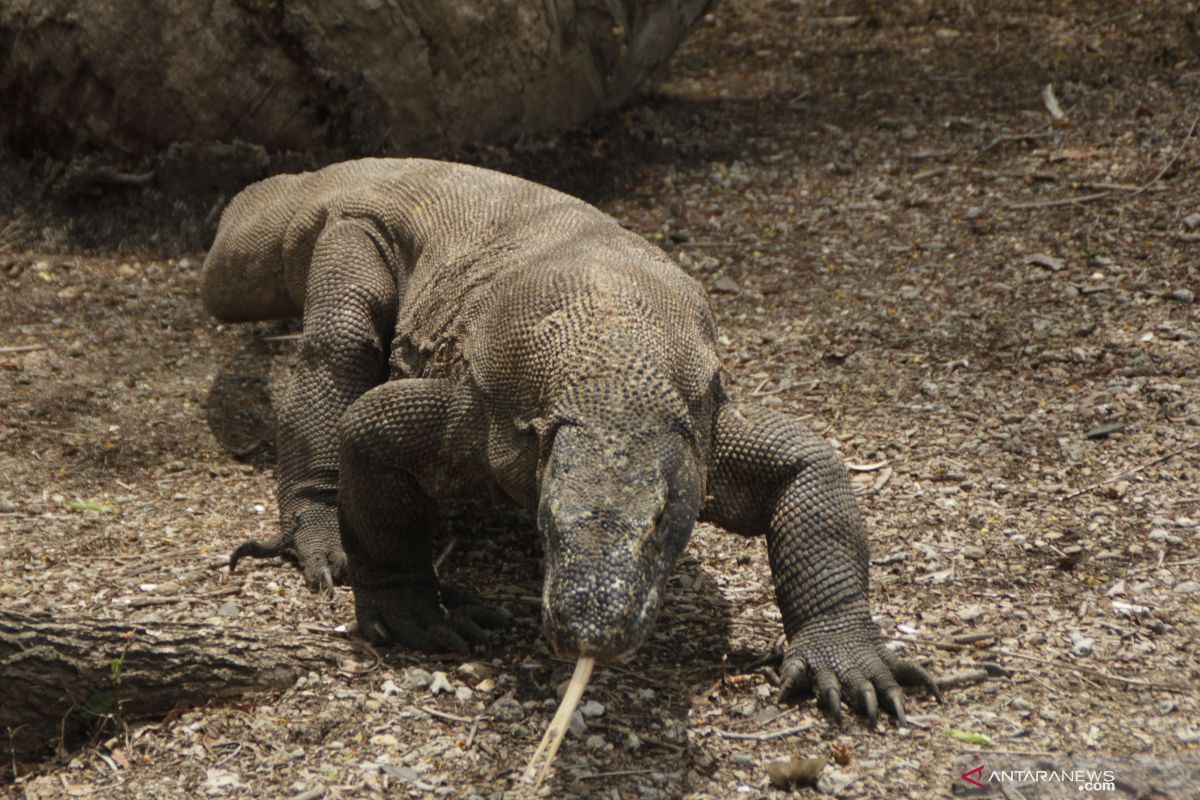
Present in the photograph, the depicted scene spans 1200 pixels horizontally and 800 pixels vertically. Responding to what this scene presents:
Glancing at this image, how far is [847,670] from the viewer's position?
3740 mm

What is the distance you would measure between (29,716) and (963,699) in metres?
2.64

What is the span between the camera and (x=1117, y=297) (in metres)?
6.32

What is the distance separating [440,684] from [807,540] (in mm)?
1180

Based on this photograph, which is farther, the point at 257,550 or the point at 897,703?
the point at 257,550

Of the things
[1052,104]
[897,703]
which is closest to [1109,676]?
[897,703]

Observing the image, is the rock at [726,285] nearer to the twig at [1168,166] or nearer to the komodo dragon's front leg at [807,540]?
the twig at [1168,166]

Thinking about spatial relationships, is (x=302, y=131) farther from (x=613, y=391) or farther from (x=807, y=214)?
(x=613, y=391)

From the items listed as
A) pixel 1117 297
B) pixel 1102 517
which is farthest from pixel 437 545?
pixel 1117 297

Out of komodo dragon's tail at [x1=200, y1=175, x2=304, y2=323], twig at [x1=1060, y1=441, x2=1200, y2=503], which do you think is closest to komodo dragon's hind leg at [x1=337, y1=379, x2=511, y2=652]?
komodo dragon's tail at [x1=200, y1=175, x2=304, y2=323]

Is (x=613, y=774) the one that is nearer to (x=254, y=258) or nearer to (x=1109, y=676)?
(x=1109, y=676)

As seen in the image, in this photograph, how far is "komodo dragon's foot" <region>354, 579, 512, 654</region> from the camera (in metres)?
4.16

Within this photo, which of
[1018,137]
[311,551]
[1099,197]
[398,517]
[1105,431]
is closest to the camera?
[398,517]

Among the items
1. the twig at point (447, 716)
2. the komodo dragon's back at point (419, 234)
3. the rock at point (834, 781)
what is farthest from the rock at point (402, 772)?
the komodo dragon's back at point (419, 234)

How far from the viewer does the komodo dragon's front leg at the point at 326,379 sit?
4922mm
